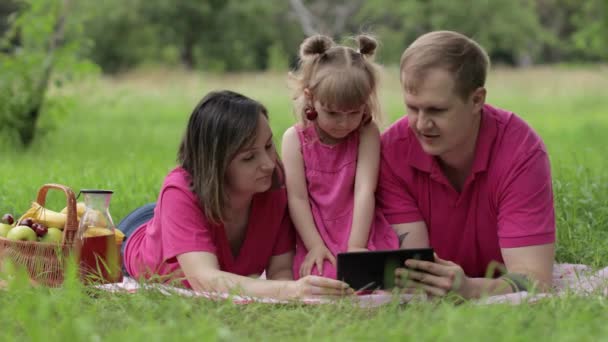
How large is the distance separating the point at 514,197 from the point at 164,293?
1710 millimetres

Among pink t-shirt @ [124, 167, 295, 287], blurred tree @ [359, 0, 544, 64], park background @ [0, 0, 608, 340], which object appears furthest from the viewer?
blurred tree @ [359, 0, 544, 64]

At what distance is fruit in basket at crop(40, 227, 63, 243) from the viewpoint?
4566 millimetres

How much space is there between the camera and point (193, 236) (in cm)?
418

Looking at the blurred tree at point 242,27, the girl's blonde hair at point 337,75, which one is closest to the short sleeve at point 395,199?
the girl's blonde hair at point 337,75

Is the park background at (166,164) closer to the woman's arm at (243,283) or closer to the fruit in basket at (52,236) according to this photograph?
the woman's arm at (243,283)

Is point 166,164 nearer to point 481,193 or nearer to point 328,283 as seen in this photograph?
point 481,193

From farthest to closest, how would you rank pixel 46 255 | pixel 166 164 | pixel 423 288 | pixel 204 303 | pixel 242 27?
pixel 242 27
pixel 166 164
pixel 46 255
pixel 423 288
pixel 204 303

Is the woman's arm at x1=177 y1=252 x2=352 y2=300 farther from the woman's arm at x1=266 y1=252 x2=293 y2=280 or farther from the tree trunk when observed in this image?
the tree trunk

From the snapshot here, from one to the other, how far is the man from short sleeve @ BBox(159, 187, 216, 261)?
3.11 ft

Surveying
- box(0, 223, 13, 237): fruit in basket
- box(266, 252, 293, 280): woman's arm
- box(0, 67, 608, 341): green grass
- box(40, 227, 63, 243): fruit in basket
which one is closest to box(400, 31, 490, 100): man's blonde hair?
box(0, 67, 608, 341): green grass

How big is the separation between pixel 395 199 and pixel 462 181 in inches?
14.0

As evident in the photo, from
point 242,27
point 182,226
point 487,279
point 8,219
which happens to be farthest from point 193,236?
point 242,27

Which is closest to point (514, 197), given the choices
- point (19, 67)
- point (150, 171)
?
point (150, 171)

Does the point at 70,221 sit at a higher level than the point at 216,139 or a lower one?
lower
